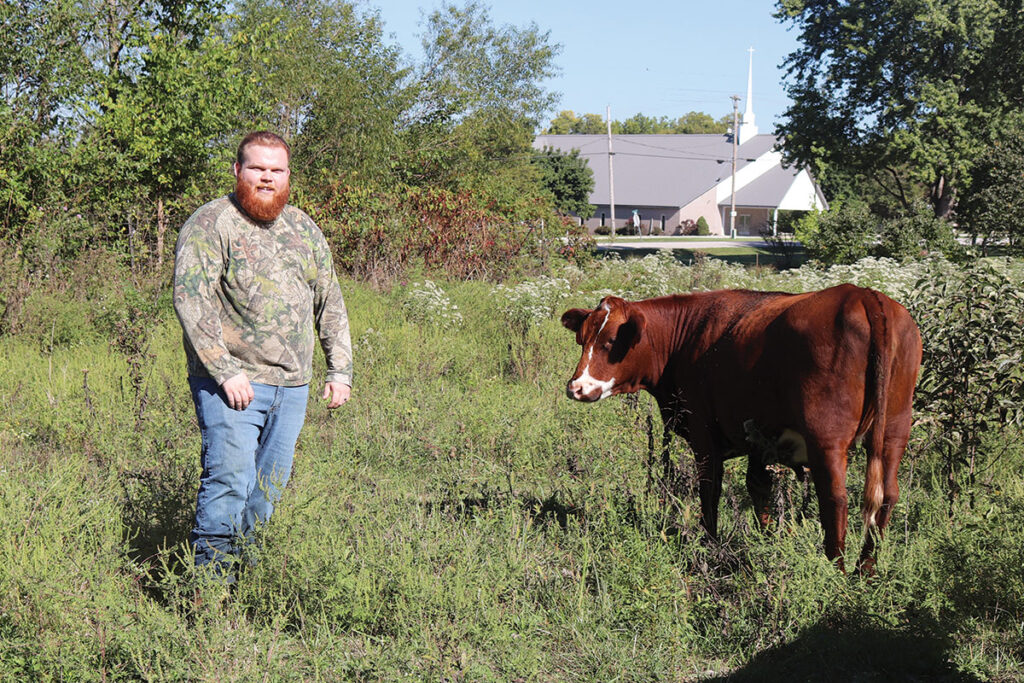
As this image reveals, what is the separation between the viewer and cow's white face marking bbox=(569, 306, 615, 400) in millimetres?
5070

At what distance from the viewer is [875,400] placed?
13.6 feet

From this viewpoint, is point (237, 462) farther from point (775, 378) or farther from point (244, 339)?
point (775, 378)

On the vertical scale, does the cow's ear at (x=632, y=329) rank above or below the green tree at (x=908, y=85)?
below

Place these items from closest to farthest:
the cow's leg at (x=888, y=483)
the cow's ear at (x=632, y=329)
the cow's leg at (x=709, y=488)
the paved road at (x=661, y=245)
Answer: the cow's leg at (x=888, y=483), the cow's leg at (x=709, y=488), the cow's ear at (x=632, y=329), the paved road at (x=661, y=245)

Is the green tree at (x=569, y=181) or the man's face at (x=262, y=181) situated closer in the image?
the man's face at (x=262, y=181)

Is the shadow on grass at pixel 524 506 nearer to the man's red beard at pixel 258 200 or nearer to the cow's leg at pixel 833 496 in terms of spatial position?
the cow's leg at pixel 833 496

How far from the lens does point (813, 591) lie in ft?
13.0

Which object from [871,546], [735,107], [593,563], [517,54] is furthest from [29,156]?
[735,107]

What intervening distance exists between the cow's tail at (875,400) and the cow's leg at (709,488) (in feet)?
2.44

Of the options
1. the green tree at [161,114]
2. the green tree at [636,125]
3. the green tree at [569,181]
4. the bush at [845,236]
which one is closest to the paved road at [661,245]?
the green tree at [569,181]

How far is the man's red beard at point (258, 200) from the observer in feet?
13.7

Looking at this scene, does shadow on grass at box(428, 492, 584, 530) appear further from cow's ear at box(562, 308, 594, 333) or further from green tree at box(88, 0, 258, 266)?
green tree at box(88, 0, 258, 266)

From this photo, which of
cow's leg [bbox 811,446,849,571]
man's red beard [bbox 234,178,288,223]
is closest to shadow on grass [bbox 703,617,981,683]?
cow's leg [bbox 811,446,849,571]

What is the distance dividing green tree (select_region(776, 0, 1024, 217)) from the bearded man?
109 ft
